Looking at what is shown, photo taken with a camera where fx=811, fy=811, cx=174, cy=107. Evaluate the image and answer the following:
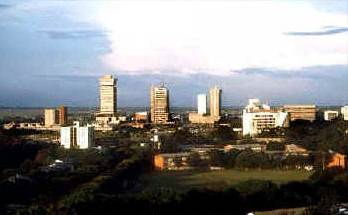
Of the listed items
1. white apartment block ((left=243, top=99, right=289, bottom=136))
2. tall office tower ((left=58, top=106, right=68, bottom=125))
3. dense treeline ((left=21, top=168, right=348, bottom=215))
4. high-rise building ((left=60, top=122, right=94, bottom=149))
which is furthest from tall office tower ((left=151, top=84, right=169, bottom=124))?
dense treeline ((left=21, top=168, right=348, bottom=215))

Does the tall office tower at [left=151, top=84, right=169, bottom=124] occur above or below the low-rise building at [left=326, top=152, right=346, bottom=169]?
above

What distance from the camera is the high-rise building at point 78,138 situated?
34.9m

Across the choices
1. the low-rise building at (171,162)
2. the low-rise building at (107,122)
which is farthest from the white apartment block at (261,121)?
the low-rise building at (171,162)

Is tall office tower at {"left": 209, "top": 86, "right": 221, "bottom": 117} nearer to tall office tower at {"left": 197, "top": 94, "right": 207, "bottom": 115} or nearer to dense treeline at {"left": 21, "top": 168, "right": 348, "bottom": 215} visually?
tall office tower at {"left": 197, "top": 94, "right": 207, "bottom": 115}

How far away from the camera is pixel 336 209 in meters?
15.2

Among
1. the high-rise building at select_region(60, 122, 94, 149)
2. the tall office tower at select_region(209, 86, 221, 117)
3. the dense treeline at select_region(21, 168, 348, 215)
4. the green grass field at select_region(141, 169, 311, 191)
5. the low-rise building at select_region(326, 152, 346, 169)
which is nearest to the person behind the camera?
the dense treeline at select_region(21, 168, 348, 215)

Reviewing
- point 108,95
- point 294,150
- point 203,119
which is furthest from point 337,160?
point 108,95

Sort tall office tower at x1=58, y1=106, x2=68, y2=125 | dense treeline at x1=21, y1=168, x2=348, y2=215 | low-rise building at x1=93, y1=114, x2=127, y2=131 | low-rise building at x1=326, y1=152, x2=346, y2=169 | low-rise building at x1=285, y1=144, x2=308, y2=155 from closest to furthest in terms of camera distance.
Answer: dense treeline at x1=21, y1=168, x2=348, y2=215 → low-rise building at x1=326, y1=152, x2=346, y2=169 → low-rise building at x1=285, y1=144, x2=308, y2=155 → low-rise building at x1=93, y1=114, x2=127, y2=131 → tall office tower at x1=58, y1=106, x2=68, y2=125

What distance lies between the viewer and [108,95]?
6481cm

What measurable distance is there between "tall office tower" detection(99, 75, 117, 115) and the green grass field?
38308 mm

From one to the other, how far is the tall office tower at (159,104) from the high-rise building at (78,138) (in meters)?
20.9

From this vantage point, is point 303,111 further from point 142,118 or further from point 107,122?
point 107,122

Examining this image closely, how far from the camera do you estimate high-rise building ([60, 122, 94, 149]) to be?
34.9 m

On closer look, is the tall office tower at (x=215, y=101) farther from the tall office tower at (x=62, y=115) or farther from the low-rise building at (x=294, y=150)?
the low-rise building at (x=294, y=150)
